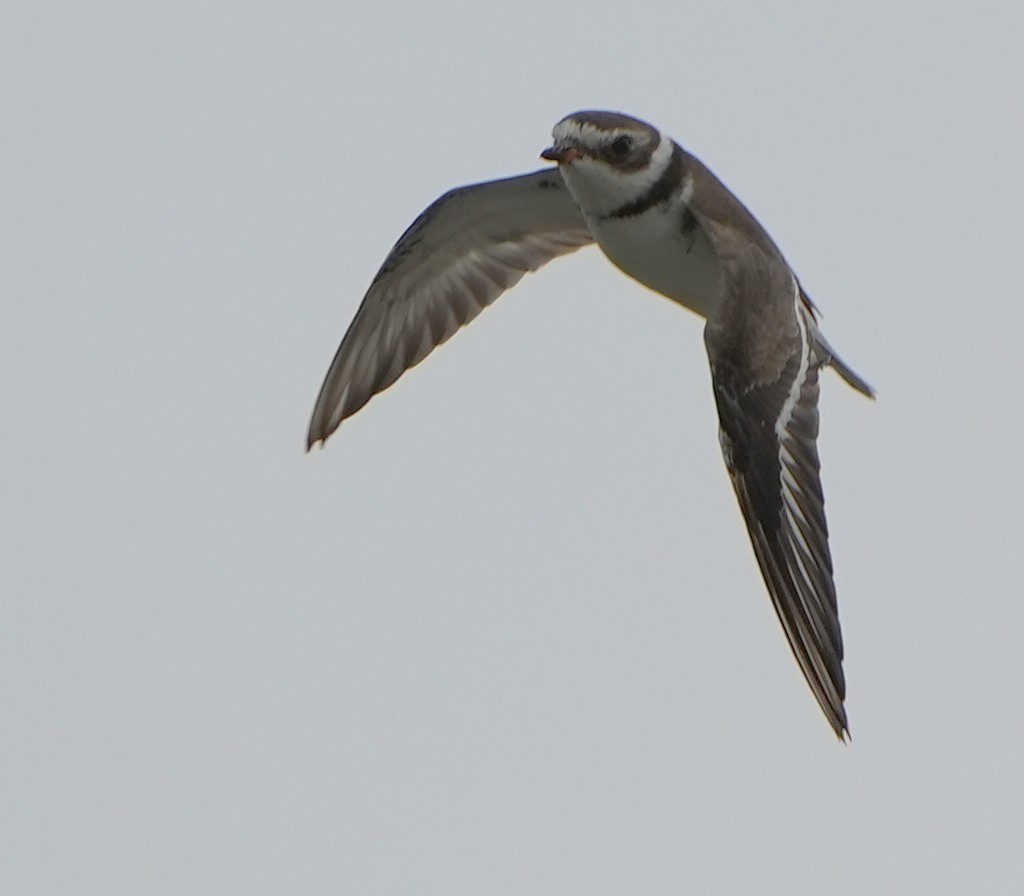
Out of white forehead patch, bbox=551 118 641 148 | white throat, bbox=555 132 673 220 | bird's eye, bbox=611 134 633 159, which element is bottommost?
white throat, bbox=555 132 673 220

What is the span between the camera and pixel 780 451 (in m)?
10.3

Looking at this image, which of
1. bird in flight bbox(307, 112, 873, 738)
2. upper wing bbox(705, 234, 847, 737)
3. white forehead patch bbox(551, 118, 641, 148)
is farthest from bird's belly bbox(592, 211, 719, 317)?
upper wing bbox(705, 234, 847, 737)

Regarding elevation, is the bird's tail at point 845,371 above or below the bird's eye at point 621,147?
below

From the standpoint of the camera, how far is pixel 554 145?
11.5m

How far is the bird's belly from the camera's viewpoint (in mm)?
11508

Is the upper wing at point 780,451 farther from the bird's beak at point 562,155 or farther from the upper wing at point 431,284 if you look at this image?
the upper wing at point 431,284

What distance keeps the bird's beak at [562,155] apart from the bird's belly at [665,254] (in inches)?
17.0

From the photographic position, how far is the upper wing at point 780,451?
9.73 metres

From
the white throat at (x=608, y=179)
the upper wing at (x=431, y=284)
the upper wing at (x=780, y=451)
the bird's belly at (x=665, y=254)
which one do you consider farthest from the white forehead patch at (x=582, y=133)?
the upper wing at (x=431, y=284)

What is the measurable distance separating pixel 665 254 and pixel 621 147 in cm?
58

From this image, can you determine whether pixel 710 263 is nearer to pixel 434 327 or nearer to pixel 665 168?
pixel 665 168

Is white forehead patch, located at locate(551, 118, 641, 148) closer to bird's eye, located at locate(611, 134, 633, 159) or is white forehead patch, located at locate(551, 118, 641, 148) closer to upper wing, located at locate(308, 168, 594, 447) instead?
bird's eye, located at locate(611, 134, 633, 159)

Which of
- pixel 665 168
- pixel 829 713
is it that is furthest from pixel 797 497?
pixel 665 168

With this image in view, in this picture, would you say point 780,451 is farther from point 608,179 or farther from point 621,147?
point 621,147
